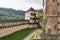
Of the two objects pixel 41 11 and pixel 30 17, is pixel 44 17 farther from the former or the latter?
pixel 30 17

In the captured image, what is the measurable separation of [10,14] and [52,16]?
120 centimetres

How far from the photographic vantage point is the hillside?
5.93 meters

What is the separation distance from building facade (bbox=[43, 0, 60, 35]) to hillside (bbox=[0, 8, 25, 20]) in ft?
2.48

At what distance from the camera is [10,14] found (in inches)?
236

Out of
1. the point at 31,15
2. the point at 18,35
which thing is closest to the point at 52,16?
the point at 18,35

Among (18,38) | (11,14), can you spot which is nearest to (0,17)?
(11,14)

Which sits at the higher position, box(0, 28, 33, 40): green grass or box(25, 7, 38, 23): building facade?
box(25, 7, 38, 23): building facade

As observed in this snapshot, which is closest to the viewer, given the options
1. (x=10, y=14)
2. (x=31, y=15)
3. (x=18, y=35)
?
(x=18, y=35)

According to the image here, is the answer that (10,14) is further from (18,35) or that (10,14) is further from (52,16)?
(52,16)

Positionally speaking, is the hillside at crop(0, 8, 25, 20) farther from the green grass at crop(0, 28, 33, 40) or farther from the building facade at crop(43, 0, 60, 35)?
the building facade at crop(43, 0, 60, 35)

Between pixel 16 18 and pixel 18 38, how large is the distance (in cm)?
74

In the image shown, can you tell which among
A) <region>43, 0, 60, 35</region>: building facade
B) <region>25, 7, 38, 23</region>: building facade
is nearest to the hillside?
<region>25, 7, 38, 23</region>: building facade

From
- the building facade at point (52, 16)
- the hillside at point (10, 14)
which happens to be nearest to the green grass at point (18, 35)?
the hillside at point (10, 14)

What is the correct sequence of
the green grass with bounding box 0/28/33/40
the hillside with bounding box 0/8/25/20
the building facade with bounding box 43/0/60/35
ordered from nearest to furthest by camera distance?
the green grass with bounding box 0/28/33/40
the building facade with bounding box 43/0/60/35
the hillside with bounding box 0/8/25/20
